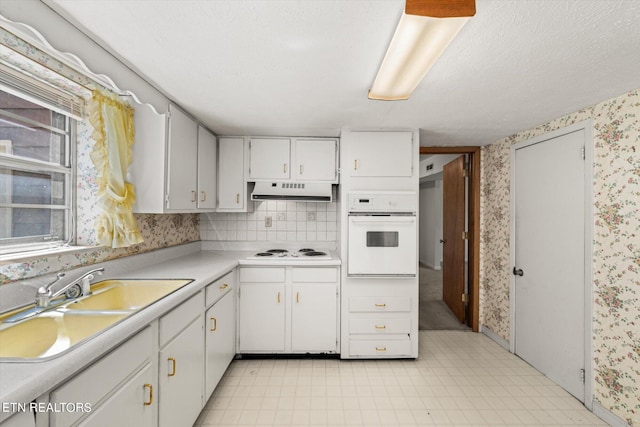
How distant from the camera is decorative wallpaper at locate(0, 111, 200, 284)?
1375 mm

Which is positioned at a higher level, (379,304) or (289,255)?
(289,255)

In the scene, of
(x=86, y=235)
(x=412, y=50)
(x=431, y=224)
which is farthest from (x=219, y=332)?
(x=431, y=224)

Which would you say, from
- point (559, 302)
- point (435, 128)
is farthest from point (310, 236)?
point (559, 302)

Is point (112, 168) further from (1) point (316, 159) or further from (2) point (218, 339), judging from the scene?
(1) point (316, 159)

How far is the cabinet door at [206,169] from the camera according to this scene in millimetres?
2555

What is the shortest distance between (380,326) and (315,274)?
78cm

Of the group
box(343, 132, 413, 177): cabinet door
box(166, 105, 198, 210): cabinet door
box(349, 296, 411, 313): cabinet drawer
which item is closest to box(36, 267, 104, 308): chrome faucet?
box(166, 105, 198, 210): cabinet door

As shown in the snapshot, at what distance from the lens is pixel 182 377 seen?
157 centimetres

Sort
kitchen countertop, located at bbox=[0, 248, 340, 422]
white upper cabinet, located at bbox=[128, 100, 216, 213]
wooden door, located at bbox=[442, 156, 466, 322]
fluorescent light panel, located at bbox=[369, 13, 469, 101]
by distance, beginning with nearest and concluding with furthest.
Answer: kitchen countertop, located at bbox=[0, 248, 340, 422] < fluorescent light panel, located at bbox=[369, 13, 469, 101] < white upper cabinet, located at bbox=[128, 100, 216, 213] < wooden door, located at bbox=[442, 156, 466, 322]

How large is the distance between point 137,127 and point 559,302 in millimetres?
3530

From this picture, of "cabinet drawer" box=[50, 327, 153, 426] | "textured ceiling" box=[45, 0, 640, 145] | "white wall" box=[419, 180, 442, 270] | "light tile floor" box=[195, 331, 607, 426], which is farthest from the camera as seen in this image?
"white wall" box=[419, 180, 442, 270]

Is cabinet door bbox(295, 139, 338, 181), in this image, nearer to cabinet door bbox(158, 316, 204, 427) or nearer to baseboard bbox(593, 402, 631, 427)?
cabinet door bbox(158, 316, 204, 427)

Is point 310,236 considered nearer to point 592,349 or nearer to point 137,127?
point 137,127

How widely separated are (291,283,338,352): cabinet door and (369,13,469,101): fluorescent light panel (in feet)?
5.90
